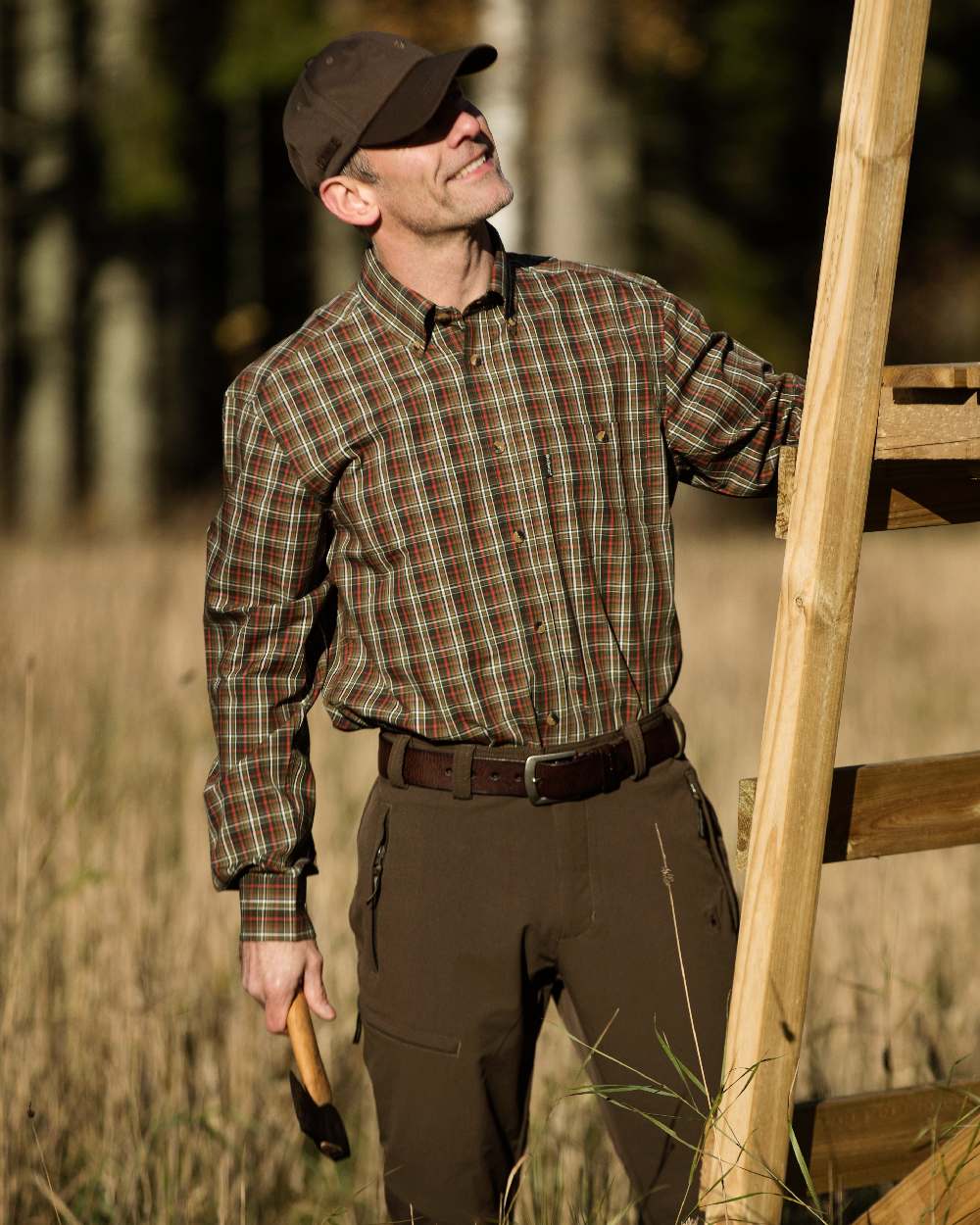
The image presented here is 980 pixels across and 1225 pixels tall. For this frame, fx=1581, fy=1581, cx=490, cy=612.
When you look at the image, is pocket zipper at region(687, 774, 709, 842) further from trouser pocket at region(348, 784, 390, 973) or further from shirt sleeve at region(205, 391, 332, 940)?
shirt sleeve at region(205, 391, 332, 940)

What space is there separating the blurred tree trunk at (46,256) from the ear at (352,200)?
40.9 feet

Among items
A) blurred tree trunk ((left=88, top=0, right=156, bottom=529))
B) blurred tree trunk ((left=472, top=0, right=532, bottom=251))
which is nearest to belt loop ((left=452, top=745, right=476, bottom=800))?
blurred tree trunk ((left=472, top=0, right=532, bottom=251))

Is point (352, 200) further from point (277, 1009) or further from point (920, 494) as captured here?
point (277, 1009)

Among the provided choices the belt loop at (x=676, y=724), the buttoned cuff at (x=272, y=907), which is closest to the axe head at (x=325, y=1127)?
the buttoned cuff at (x=272, y=907)

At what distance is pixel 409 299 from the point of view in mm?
2346

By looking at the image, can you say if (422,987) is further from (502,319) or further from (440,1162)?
(502,319)

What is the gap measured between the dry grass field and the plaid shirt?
62 centimetres

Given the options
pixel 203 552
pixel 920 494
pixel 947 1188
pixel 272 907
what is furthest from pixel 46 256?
pixel 947 1188

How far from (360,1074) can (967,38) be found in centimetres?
1937

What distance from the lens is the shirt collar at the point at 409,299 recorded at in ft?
7.70

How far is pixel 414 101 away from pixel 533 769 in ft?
3.24

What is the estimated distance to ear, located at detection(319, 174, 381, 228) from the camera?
7.82 feet

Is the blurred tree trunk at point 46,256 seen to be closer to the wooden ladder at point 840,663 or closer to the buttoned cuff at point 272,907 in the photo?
the buttoned cuff at point 272,907

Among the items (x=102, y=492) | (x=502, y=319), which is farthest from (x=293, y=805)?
(x=102, y=492)
